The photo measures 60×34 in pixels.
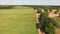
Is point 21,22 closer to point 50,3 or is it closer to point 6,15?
point 6,15

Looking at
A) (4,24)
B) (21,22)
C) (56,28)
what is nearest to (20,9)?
(21,22)

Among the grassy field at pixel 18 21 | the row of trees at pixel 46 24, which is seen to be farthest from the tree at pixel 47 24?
the grassy field at pixel 18 21

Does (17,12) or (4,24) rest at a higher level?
(17,12)

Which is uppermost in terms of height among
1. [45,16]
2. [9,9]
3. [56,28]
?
[9,9]

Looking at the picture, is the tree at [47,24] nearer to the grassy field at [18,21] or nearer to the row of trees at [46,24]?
the row of trees at [46,24]

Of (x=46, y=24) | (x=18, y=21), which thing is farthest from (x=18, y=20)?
(x=46, y=24)

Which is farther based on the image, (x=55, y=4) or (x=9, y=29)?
(x=55, y=4)

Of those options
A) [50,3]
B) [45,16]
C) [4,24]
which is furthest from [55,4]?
[4,24]
